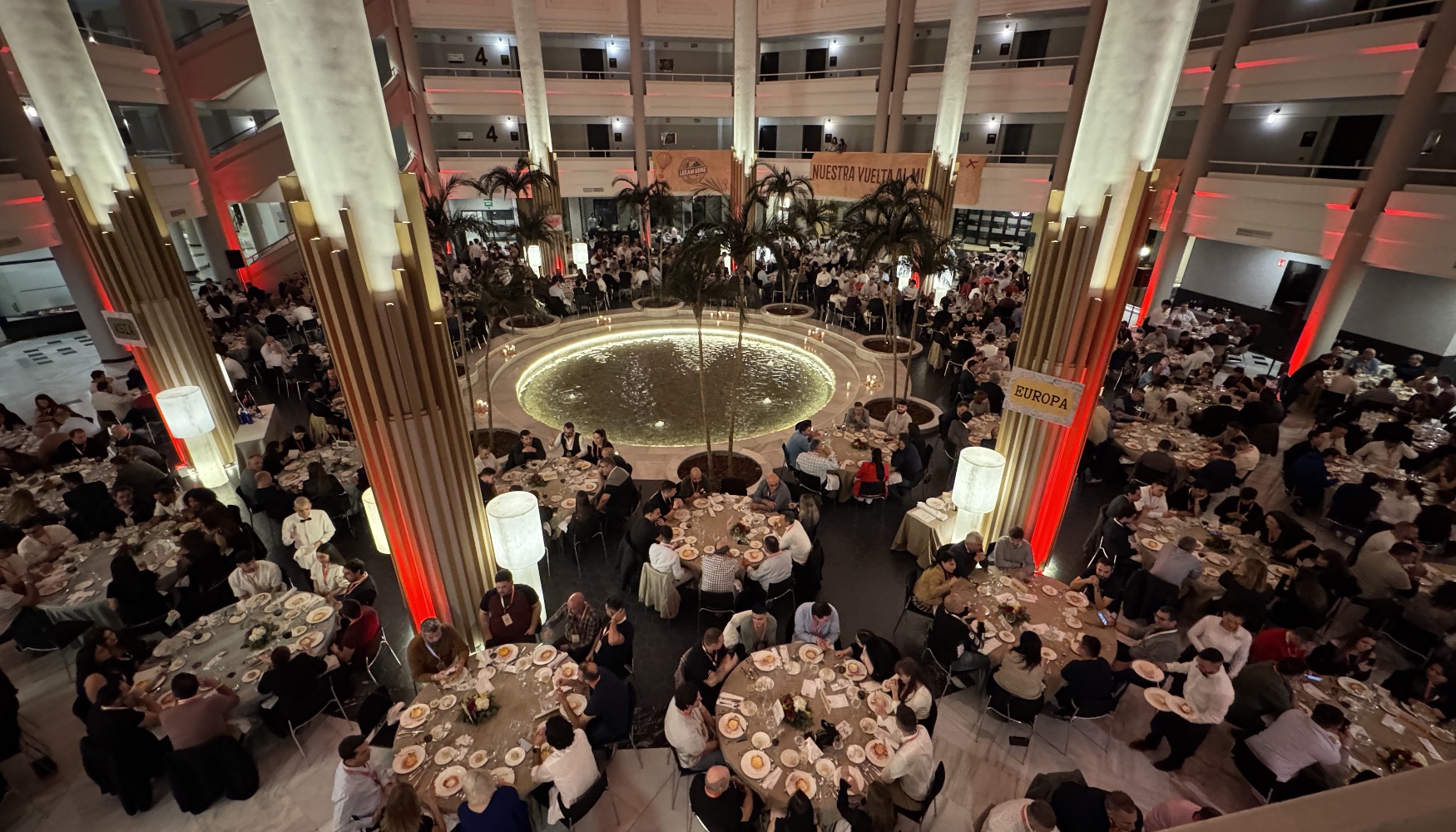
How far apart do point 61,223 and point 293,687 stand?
1304 centimetres

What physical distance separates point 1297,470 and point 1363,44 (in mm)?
9573

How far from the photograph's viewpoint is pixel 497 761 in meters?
4.41

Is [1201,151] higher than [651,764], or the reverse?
[1201,151]

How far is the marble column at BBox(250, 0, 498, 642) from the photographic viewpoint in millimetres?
4273

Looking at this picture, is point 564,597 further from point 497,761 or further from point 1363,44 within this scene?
point 1363,44

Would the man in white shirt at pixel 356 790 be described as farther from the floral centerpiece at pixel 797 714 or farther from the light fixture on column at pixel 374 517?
the floral centerpiece at pixel 797 714

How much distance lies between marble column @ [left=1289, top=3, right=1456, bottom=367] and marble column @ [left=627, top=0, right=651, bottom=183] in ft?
61.2

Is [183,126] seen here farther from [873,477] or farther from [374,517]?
[873,477]

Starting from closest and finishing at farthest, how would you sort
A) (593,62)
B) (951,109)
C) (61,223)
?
(61,223), (951,109), (593,62)

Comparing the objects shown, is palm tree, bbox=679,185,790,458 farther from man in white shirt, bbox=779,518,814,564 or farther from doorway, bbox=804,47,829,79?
doorway, bbox=804,47,829,79

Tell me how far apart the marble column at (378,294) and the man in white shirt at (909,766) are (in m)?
4.00

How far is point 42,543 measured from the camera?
6285mm

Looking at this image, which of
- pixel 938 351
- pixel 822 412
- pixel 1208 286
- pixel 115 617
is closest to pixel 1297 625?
pixel 822 412

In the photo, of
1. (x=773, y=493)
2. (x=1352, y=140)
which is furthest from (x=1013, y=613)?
(x=1352, y=140)
